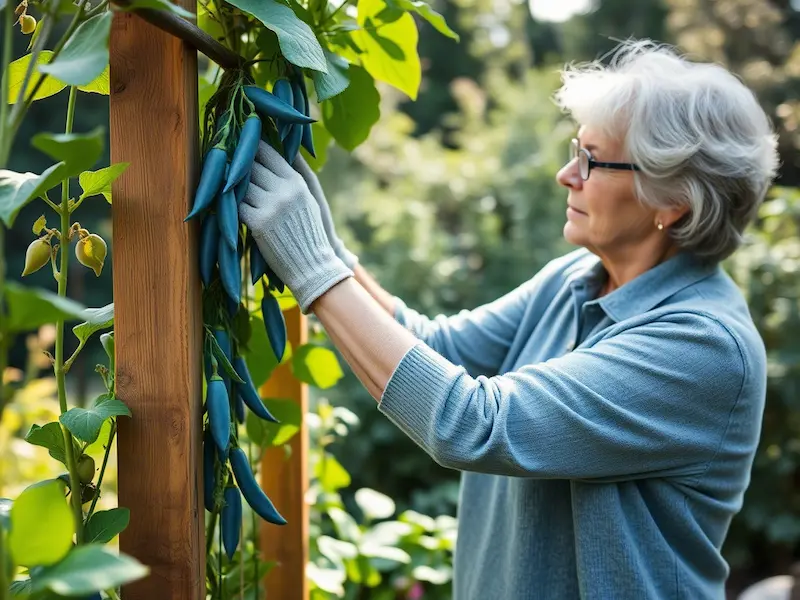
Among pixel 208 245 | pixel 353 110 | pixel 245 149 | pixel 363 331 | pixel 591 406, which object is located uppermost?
pixel 353 110

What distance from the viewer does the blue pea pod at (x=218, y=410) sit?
2.98 ft

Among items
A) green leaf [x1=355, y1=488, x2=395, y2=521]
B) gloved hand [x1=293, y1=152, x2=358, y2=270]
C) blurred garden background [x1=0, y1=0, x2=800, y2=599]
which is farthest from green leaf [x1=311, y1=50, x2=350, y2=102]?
green leaf [x1=355, y1=488, x2=395, y2=521]

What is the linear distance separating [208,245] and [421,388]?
1.05 feet

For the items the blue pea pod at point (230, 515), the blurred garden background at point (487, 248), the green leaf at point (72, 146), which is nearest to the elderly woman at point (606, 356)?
the blue pea pod at point (230, 515)

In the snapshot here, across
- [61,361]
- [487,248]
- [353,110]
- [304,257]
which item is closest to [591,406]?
[304,257]

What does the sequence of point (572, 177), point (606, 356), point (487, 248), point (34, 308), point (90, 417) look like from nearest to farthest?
point (34, 308) < point (90, 417) < point (606, 356) < point (572, 177) < point (487, 248)

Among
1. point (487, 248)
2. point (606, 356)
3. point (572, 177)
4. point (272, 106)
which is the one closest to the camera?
point (272, 106)

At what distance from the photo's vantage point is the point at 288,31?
874 millimetres

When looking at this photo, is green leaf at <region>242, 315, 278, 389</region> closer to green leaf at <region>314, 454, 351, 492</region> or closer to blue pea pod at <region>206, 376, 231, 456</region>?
blue pea pod at <region>206, 376, 231, 456</region>

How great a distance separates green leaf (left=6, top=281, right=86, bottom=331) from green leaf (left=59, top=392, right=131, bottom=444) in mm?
262

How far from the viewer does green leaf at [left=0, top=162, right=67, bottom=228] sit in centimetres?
65

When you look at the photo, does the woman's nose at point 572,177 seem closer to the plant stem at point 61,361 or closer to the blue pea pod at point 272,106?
the blue pea pod at point 272,106

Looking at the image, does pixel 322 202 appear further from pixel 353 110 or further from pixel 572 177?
pixel 572 177

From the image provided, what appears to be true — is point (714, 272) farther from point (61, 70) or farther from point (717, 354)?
point (61, 70)
